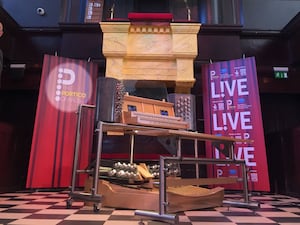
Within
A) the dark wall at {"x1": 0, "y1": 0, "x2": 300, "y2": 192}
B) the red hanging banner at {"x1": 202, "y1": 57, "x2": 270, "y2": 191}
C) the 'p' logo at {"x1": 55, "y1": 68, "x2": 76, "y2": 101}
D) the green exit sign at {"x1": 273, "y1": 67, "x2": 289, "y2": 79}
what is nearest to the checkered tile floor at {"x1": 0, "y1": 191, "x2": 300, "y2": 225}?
the red hanging banner at {"x1": 202, "y1": 57, "x2": 270, "y2": 191}

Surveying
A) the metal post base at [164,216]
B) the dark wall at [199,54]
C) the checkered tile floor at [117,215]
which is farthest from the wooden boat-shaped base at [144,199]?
the dark wall at [199,54]

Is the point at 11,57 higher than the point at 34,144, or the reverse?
the point at 11,57

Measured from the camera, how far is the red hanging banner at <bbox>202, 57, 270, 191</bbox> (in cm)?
332

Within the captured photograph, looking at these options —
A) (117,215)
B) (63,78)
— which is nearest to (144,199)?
(117,215)

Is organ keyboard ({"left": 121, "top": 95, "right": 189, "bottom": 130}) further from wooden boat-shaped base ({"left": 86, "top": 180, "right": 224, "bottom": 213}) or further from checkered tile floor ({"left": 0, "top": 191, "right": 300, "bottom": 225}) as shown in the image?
checkered tile floor ({"left": 0, "top": 191, "right": 300, "bottom": 225})

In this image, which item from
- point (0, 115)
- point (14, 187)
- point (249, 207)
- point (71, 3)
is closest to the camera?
Result: point (249, 207)

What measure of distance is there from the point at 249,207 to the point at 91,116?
7.63 ft

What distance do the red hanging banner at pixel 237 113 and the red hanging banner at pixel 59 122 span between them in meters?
1.72

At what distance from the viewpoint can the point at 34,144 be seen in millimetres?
3281

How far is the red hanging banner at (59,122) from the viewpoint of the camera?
3.29m

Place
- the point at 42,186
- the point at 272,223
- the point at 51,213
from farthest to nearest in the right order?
the point at 42,186 → the point at 51,213 → the point at 272,223

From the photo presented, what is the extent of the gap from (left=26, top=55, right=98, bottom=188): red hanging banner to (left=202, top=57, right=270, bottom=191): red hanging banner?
172 cm

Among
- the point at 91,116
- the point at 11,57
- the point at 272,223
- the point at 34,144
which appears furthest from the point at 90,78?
the point at 272,223

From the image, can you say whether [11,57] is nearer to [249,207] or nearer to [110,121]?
[110,121]
